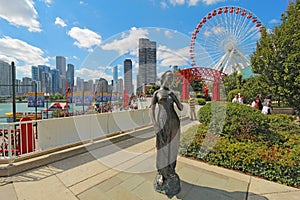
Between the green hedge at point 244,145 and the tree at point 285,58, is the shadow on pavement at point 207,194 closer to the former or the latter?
the green hedge at point 244,145

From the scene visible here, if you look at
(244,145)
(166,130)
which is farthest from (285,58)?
(166,130)

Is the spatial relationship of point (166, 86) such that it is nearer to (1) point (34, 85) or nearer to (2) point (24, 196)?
(2) point (24, 196)

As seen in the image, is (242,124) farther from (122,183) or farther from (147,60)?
(122,183)

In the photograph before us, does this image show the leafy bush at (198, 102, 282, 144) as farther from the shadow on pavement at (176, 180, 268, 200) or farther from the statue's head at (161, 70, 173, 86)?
the statue's head at (161, 70, 173, 86)

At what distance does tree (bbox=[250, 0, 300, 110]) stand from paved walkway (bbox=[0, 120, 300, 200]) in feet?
16.0

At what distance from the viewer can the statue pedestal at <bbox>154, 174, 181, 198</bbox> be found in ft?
8.20

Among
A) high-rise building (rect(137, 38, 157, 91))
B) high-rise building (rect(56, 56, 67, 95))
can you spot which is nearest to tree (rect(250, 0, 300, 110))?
high-rise building (rect(137, 38, 157, 91))

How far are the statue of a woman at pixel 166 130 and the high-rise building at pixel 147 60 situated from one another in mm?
1864

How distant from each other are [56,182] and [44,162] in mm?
916

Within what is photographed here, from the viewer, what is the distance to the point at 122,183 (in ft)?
9.31

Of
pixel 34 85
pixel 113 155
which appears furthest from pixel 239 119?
pixel 34 85

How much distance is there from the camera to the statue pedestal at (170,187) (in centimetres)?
250

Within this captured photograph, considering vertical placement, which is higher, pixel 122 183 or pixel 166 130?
pixel 166 130

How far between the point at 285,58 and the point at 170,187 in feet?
22.4
